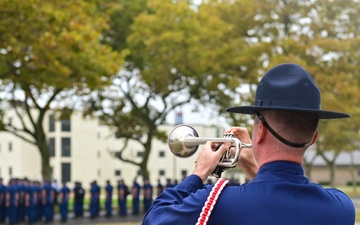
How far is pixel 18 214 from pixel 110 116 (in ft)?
33.0

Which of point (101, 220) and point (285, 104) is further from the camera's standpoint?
point (101, 220)

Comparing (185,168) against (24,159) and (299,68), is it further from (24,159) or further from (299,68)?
(299,68)

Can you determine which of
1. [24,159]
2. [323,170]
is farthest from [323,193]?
[323,170]

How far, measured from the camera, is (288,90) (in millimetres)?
2506

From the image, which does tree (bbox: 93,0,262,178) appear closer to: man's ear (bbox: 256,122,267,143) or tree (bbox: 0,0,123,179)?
tree (bbox: 0,0,123,179)

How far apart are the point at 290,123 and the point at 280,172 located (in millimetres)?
180

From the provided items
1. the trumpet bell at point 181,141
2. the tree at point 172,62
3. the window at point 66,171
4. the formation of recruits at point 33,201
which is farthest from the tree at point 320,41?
the window at point 66,171

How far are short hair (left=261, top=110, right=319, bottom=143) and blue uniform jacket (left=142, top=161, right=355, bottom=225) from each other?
0.11 metres

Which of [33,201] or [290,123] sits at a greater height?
[290,123]

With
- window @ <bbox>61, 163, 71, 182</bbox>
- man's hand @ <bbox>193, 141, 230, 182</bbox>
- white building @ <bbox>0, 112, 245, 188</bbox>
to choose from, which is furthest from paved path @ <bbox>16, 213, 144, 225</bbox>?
window @ <bbox>61, 163, 71, 182</bbox>

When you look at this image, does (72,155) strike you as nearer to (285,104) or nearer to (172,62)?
(172,62)

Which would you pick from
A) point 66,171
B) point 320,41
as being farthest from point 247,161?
point 66,171

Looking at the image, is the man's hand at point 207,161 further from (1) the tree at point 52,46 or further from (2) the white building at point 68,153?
(2) the white building at point 68,153

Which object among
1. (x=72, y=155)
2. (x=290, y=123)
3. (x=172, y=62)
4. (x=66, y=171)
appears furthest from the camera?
(x=66, y=171)
